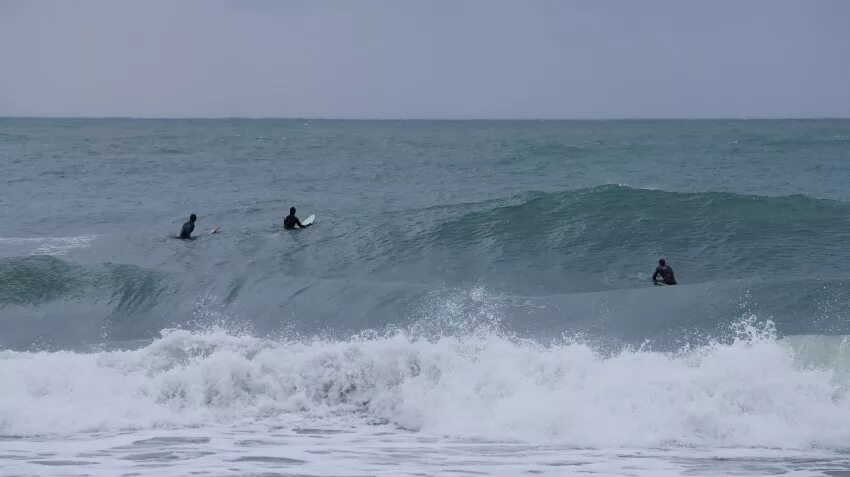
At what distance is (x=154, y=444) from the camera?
10648 mm

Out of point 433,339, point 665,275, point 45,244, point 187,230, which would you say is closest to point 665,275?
point 665,275

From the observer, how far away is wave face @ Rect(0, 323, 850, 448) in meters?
11.1

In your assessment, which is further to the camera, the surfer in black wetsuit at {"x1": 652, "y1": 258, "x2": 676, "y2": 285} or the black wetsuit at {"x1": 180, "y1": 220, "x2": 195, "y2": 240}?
the black wetsuit at {"x1": 180, "y1": 220, "x2": 195, "y2": 240}

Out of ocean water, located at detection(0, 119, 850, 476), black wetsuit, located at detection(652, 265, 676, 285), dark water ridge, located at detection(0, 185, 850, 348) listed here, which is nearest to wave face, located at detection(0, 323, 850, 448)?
ocean water, located at detection(0, 119, 850, 476)

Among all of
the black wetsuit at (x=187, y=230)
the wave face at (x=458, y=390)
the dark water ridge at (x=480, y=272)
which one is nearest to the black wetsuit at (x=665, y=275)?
the dark water ridge at (x=480, y=272)

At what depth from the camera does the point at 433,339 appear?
1445 cm

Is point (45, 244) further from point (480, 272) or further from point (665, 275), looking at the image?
point (665, 275)

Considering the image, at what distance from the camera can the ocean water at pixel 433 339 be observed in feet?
34.7

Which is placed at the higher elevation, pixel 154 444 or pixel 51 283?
pixel 51 283

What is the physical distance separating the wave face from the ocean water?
0.03 meters

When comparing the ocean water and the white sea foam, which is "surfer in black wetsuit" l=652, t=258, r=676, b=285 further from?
the white sea foam

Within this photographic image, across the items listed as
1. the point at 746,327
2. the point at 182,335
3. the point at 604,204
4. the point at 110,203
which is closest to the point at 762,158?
the point at 604,204

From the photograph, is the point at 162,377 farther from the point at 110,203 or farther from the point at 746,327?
the point at 110,203

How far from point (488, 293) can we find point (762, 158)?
114 feet
